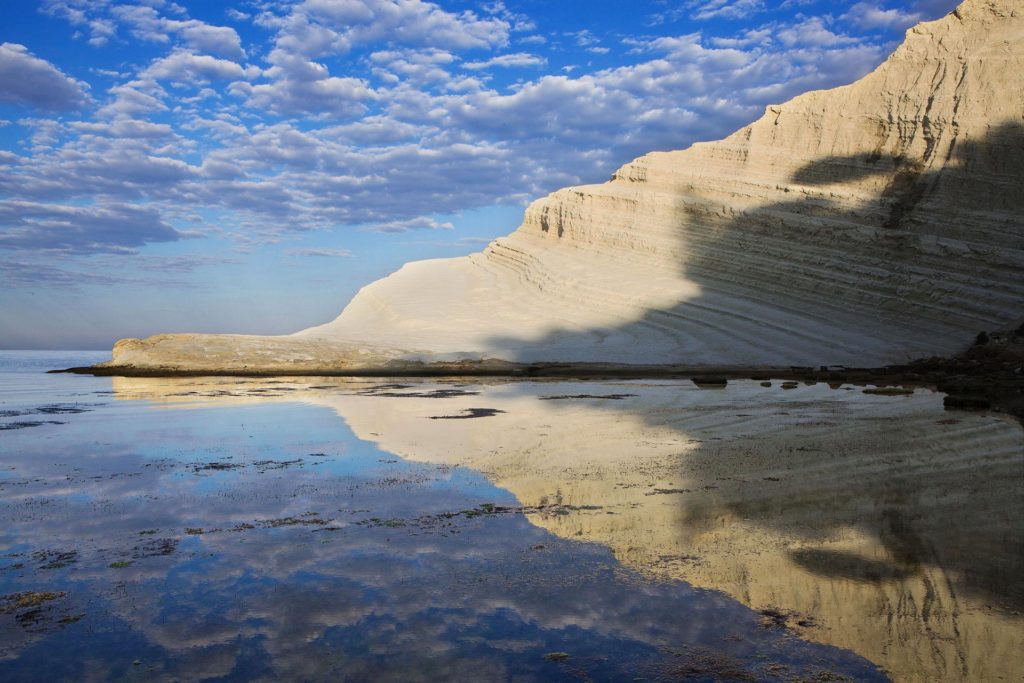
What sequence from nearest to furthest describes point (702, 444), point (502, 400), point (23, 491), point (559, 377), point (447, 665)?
point (447, 665), point (23, 491), point (702, 444), point (502, 400), point (559, 377)

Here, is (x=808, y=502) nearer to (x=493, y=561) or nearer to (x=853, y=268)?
(x=493, y=561)

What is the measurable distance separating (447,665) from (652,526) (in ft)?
5.81

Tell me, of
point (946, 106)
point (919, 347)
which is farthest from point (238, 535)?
point (946, 106)

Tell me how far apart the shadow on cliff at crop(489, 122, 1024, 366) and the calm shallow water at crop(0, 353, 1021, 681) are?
43.5ft

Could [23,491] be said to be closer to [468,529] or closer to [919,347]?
[468,529]

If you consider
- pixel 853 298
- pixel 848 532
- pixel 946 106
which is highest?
pixel 946 106

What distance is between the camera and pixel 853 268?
71.5ft

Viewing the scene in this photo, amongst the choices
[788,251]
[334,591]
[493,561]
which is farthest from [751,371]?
[334,591]

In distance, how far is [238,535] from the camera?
3.78 meters

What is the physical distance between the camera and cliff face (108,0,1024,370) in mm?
19922

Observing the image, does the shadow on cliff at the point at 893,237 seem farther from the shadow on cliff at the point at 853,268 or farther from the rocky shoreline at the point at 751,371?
the rocky shoreline at the point at 751,371

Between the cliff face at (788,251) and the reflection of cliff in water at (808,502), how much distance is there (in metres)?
11.0

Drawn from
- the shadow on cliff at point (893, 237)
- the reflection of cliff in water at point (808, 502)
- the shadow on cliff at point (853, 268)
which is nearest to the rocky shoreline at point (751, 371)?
the shadow on cliff at point (853, 268)

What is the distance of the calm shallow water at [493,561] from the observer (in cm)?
240
